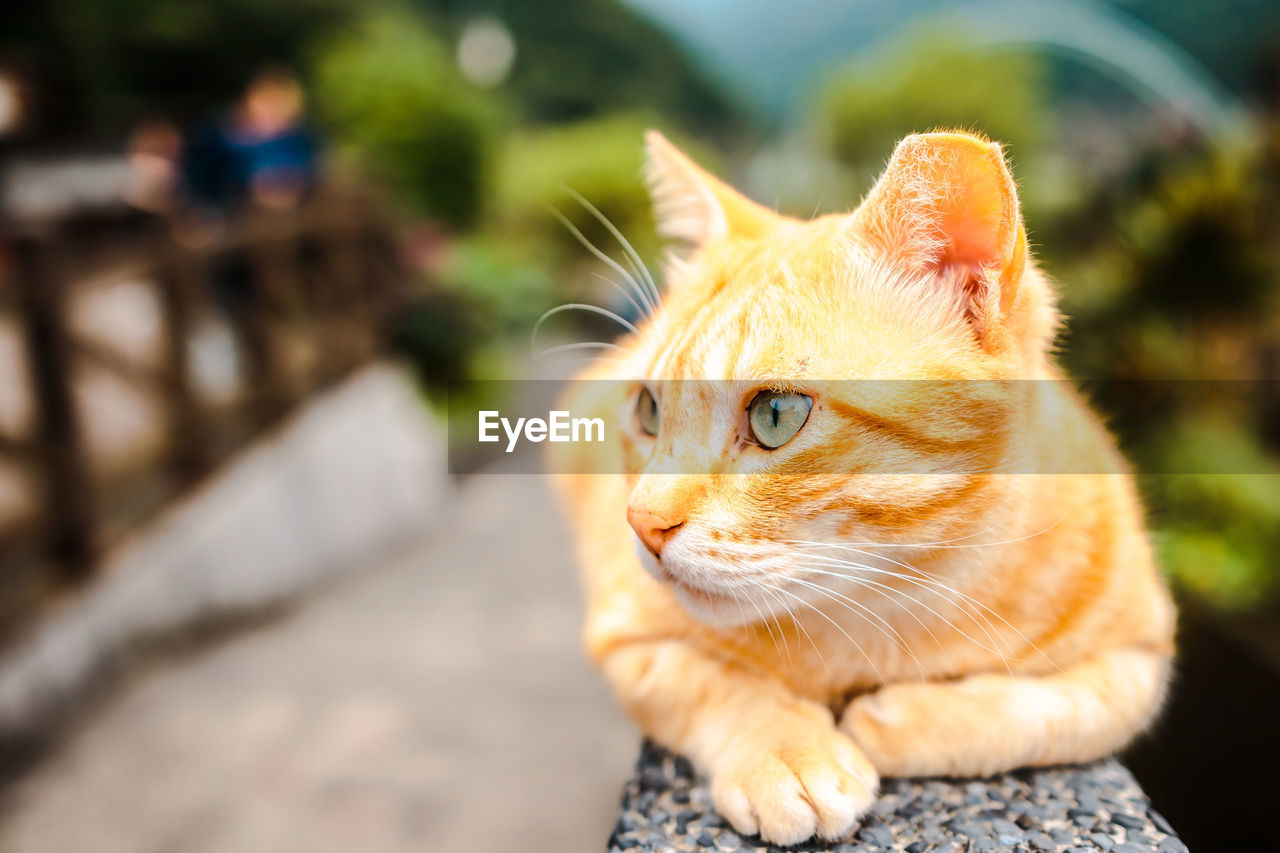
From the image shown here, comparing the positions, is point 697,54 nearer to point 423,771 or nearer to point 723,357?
point 423,771

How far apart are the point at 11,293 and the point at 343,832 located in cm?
228

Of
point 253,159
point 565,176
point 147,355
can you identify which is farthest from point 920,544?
point 565,176

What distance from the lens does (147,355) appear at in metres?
4.32

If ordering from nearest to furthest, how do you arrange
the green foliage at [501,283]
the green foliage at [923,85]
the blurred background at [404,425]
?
the blurred background at [404,425]
the green foliage at [501,283]
the green foliage at [923,85]

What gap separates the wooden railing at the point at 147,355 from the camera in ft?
10.1

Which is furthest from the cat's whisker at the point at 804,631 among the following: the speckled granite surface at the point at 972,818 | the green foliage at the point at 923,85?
the green foliage at the point at 923,85

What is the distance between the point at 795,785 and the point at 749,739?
3.5 inches

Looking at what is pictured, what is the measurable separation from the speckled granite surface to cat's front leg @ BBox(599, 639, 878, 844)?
3 centimetres

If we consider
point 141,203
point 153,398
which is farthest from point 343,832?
point 141,203

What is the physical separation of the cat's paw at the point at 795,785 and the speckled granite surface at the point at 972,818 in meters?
0.02

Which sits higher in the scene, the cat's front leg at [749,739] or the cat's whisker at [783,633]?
the cat's whisker at [783,633]

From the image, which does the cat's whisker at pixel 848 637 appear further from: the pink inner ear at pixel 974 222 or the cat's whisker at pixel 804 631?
the pink inner ear at pixel 974 222

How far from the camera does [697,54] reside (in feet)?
20.1

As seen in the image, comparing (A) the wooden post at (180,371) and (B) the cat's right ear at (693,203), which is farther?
(A) the wooden post at (180,371)
